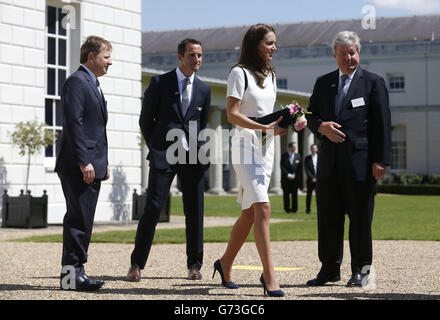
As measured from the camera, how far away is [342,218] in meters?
7.52

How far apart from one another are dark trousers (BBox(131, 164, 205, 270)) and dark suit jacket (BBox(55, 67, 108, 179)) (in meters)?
0.71

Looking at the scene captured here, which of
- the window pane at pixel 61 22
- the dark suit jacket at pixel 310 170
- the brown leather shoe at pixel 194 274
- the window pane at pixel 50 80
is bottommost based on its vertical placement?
the brown leather shoe at pixel 194 274

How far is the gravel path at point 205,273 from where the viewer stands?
6.64 meters

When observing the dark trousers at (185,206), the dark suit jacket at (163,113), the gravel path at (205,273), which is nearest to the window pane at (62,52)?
the gravel path at (205,273)

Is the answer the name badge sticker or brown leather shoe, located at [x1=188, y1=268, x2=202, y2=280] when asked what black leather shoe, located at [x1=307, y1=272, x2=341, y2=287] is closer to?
brown leather shoe, located at [x1=188, y1=268, x2=202, y2=280]

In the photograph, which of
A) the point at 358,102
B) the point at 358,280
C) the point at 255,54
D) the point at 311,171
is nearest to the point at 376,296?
the point at 358,280

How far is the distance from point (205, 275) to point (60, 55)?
30.1 ft

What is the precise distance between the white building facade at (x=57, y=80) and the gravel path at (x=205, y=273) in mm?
4103

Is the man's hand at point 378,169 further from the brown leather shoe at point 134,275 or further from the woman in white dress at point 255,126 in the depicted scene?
the brown leather shoe at point 134,275

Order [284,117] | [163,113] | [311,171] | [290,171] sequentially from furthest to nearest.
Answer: [290,171] → [311,171] → [163,113] → [284,117]

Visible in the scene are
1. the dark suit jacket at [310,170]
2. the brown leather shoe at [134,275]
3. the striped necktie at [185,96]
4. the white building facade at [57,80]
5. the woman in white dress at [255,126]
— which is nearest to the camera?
the woman in white dress at [255,126]

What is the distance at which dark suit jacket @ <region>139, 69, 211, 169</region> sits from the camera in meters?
7.82

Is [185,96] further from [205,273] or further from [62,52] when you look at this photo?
[62,52]

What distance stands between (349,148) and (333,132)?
191mm
